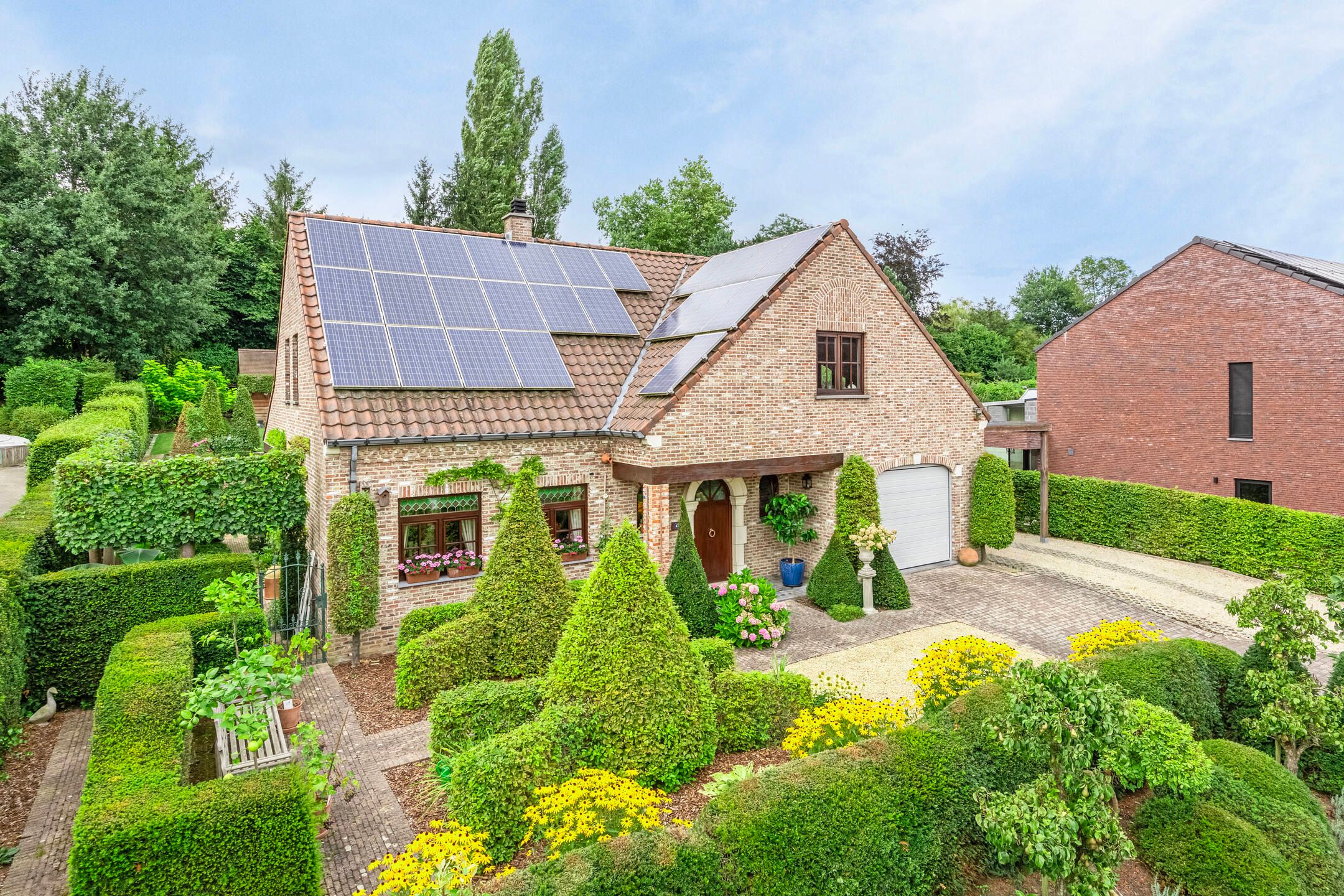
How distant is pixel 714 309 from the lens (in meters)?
14.6

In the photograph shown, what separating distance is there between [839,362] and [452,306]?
336 inches

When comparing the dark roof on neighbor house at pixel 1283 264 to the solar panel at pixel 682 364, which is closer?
the solar panel at pixel 682 364

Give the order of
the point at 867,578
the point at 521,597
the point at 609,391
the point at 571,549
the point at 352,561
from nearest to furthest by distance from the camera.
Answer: the point at 521,597, the point at 352,561, the point at 571,549, the point at 867,578, the point at 609,391

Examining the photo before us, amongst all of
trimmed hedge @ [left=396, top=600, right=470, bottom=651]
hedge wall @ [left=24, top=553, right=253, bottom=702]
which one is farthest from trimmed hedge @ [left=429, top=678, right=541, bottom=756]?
hedge wall @ [left=24, top=553, right=253, bottom=702]

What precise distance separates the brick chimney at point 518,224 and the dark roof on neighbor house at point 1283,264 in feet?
64.2

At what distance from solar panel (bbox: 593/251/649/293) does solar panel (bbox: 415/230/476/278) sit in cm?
337

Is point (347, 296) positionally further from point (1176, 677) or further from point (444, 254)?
point (1176, 677)

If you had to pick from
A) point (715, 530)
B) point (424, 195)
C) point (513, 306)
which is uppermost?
point (424, 195)

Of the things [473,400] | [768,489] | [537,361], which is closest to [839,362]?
[768,489]

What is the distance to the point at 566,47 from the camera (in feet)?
76.2

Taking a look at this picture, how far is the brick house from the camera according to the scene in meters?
11.8

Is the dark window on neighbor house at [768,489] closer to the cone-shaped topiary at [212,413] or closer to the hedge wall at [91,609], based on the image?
the hedge wall at [91,609]

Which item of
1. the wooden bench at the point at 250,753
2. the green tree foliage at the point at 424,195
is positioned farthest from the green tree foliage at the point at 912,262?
the wooden bench at the point at 250,753

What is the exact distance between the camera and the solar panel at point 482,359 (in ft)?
41.5
